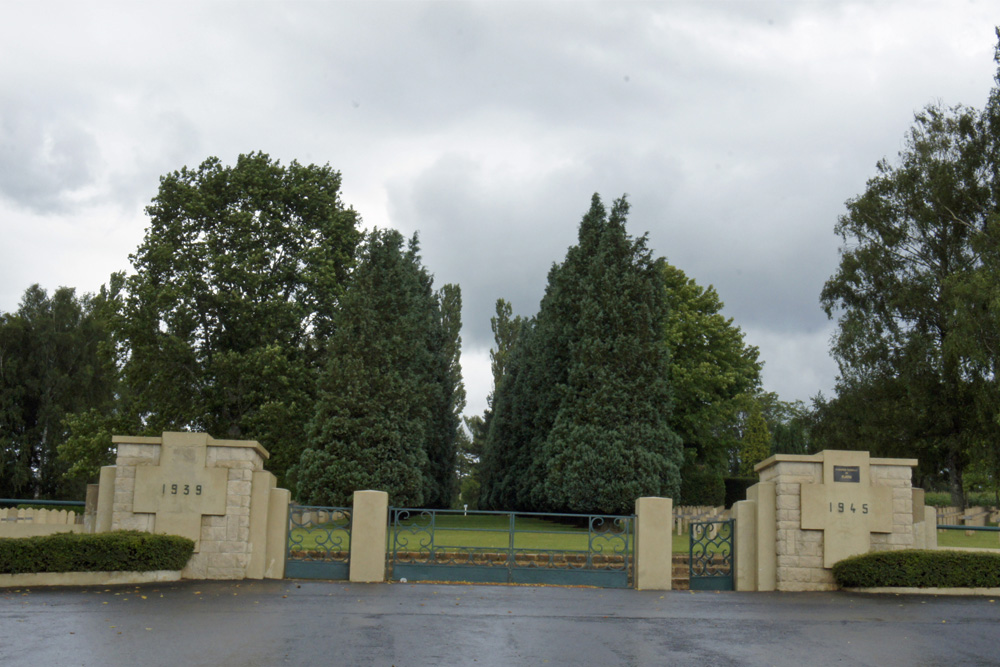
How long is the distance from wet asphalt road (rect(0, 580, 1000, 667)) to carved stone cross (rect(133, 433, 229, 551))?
1.45 metres

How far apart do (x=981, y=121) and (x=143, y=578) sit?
3268cm

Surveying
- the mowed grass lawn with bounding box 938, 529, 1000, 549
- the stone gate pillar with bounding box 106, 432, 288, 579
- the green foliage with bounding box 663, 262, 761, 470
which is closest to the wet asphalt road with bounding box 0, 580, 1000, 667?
the stone gate pillar with bounding box 106, 432, 288, 579

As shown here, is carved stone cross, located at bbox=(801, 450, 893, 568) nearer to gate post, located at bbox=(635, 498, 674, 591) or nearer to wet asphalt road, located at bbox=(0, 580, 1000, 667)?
wet asphalt road, located at bbox=(0, 580, 1000, 667)

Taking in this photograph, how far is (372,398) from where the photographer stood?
2798 cm

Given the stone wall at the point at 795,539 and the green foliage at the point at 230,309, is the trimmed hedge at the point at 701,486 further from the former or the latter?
the stone wall at the point at 795,539

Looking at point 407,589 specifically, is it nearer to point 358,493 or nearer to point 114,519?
point 358,493

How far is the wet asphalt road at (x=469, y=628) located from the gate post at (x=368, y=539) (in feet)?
5.22

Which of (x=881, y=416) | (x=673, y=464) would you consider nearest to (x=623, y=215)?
(x=673, y=464)

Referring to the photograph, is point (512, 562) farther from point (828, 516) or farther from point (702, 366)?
point (702, 366)

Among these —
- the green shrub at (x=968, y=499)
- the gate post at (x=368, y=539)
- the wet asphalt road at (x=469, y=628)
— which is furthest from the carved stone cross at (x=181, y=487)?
the green shrub at (x=968, y=499)

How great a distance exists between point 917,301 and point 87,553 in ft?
97.9

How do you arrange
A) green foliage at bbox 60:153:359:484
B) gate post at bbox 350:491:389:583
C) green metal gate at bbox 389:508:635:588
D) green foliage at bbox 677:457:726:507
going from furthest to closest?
green foliage at bbox 677:457:726:507 < green foliage at bbox 60:153:359:484 < green metal gate at bbox 389:508:635:588 < gate post at bbox 350:491:389:583

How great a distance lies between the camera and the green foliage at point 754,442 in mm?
73125

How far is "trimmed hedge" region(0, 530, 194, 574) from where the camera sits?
1173 cm
